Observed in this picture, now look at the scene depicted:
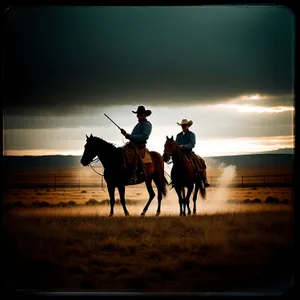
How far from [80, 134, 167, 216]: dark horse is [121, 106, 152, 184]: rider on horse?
147 mm

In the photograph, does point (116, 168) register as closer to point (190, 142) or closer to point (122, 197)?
point (122, 197)

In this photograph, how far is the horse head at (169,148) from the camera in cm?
776

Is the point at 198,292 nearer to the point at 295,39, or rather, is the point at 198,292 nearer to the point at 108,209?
the point at 108,209

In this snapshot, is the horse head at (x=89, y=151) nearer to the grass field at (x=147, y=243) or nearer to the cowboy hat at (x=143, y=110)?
the grass field at (x=147, y=243)

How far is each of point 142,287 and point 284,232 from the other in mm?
1875

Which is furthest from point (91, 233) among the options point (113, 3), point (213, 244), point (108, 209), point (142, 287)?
point (113, 3)

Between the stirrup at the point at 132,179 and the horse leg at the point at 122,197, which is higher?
the stirrup at the point at 132,179

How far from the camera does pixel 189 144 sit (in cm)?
764

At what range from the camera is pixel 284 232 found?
7.05 m

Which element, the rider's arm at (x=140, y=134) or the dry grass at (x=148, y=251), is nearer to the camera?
the dry grass at (x=148, y=251)

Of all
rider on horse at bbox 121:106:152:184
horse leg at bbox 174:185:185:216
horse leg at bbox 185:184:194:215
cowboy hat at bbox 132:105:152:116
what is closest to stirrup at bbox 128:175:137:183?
rider on horse at bbox 121:106:152:184

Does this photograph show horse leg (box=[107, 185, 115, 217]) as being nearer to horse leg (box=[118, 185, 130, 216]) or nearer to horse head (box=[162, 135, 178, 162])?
horse leg (box=[118, 185, 130, 216])

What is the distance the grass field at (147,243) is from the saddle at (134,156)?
456mm

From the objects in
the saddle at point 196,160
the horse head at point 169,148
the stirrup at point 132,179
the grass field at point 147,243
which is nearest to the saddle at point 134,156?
the stirrup at point 132,179
